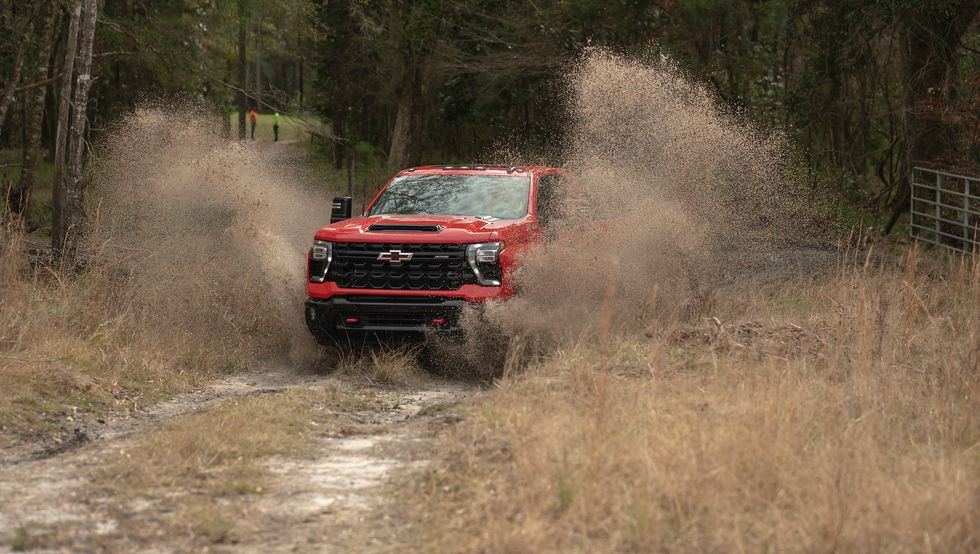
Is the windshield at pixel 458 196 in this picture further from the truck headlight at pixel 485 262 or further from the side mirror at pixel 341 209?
the truck headlight at pixel 485 262

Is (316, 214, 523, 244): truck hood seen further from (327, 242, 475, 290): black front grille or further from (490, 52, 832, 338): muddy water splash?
(490, 52, 832, 338): muddy water splash

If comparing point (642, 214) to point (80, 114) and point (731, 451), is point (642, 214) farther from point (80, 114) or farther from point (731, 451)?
point (731, 451)

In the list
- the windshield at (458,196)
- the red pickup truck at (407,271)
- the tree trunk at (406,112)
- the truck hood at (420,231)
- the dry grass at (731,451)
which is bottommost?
the dry grass at (731,451)

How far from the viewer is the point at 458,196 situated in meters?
13.1

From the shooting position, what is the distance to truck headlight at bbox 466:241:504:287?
1161 centimetres

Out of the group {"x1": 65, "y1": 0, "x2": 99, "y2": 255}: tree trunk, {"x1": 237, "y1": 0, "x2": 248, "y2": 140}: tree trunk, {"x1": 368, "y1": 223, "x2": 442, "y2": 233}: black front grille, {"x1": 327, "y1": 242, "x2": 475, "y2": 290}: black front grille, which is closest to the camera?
{"x1": 327, "y1": 242, "x2": 475, "y2": 290}: black front grille

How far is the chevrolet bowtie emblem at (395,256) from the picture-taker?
11672 millimetres

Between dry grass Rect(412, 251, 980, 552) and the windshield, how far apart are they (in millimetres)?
2424

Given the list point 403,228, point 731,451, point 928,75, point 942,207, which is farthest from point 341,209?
point 928,75

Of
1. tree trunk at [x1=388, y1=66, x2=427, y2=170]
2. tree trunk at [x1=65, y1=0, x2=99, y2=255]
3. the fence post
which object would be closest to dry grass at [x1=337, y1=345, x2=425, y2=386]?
tree trunk at [x1=65, y1=0, x2=99, y2=255]

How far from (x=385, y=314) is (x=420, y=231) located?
829mm

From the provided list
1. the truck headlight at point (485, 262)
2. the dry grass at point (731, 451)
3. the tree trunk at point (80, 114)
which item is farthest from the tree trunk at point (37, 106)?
the dry grass at point (731, 451)

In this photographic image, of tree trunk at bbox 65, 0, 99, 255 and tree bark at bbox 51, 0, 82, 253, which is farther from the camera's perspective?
tree bark at bbox 51, 0, 82, 253

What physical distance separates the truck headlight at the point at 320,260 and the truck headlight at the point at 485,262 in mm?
1315
